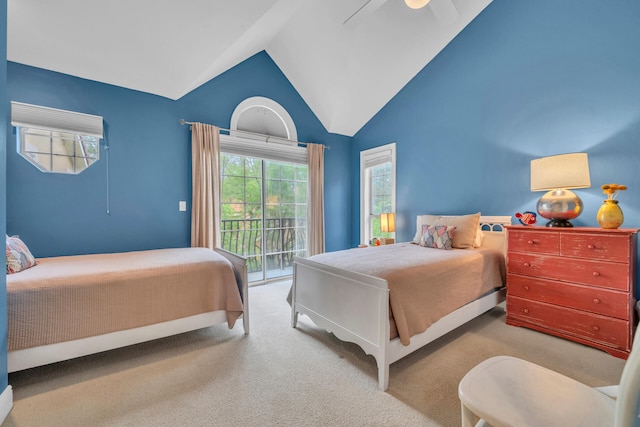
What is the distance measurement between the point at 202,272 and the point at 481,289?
2.54 m

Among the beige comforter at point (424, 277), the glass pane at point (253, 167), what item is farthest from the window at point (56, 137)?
the beige comforter at point (424, 277)

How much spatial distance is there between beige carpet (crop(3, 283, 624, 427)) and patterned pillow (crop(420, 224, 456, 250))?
87 centimetres

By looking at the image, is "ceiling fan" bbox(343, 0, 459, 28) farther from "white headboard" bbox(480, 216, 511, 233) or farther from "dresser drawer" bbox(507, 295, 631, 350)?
"dresser drawer" bbox(507, 295, 631, 350)

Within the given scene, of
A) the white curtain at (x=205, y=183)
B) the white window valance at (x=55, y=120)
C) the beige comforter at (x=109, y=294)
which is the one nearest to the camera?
the beige comforter at (x=109, y=294)

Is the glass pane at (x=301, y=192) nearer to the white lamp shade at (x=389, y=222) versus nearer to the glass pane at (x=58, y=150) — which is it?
the white lamp shade at (x=389, y=222)

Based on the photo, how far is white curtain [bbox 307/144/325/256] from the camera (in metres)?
4.44

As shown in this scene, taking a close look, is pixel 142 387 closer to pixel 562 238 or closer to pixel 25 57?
pixel 25 57

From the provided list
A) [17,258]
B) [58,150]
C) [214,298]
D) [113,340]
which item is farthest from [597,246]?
[58,150]

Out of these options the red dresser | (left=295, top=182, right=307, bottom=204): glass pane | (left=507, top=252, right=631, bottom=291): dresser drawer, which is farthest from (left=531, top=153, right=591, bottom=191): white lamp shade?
(left=295, top=182, right=307, bottom=204): glass pane

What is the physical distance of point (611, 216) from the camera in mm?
2137

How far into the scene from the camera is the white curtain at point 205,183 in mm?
3387

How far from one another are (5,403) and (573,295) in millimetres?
3919

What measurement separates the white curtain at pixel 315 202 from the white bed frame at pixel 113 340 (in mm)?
2019

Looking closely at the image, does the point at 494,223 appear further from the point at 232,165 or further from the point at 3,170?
the point at 3,170
